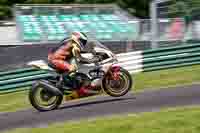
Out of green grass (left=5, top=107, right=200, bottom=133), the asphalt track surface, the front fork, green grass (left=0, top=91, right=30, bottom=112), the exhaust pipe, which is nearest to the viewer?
green grass (left=5, top=107, right=200, bottom=133)

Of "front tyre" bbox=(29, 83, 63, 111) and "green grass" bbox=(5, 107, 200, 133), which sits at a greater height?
"green grass" bbox=(5, 107, 200, 133)

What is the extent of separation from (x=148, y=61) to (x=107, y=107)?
23.7 feet

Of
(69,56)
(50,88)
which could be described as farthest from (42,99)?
(69,56)

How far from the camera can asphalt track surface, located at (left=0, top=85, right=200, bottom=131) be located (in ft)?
30.8

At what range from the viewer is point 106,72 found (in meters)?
10.9

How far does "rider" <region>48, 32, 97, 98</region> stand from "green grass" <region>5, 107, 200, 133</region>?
2.48 m

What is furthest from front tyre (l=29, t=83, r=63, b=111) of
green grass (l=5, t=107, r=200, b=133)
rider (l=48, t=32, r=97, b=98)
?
green grass (l=5, t=107, r=200, b=133)

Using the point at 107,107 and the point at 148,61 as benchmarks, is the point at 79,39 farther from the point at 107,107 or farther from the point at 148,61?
the point at 148,61

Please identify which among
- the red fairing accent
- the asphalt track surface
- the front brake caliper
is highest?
the red fairing accent

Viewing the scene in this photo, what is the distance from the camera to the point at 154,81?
1422 cm

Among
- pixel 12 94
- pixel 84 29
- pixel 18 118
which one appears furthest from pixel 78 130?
pixel 84 29

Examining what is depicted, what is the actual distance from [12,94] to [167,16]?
6.12 metres

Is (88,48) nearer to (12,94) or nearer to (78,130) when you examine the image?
(78,130)

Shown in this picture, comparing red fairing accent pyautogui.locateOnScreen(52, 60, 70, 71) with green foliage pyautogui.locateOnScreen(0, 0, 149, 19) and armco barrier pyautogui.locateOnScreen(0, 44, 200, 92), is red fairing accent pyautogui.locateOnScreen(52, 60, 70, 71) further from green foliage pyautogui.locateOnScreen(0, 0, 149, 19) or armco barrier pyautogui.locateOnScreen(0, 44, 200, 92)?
green foliage pyautogui.locateOnScreen(0, 0, 149, 19)
